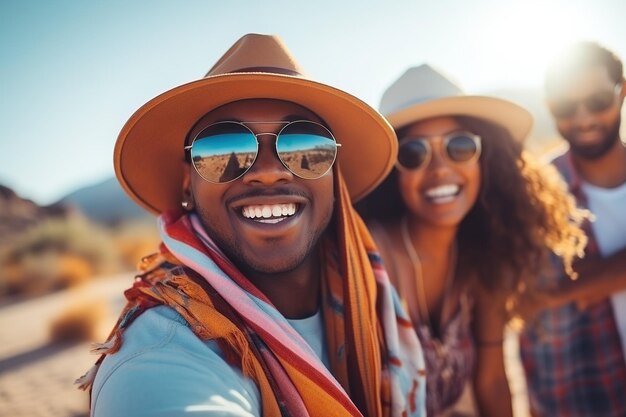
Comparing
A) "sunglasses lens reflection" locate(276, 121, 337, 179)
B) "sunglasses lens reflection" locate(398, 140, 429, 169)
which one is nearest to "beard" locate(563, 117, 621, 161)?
"sunglasses lens reflection" locate(398, 140, 429, 169)

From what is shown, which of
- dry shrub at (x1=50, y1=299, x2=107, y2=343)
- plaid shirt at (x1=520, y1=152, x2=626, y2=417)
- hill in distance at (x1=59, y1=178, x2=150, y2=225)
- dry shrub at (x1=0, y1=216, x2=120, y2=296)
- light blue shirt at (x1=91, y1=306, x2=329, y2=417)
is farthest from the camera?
hill in distance at (x1=59, y1=178, x2=150, y2=225)

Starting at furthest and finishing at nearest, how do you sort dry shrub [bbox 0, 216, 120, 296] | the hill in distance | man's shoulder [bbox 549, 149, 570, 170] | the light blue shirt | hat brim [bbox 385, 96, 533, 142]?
the hill in distance → dry shrub [bbox 0, 216, 120, 296] → man's shoulder [bbox 549, 149, 570, 170] → hat brim [bbox 385, 96, 533, 142] → the light blue shirt

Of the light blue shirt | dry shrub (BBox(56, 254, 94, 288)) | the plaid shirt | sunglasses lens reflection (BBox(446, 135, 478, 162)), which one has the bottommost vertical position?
dry shrub (BBox(56, 254, 94, 288))

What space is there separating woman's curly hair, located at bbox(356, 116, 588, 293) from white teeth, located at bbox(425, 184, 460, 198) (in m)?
0.32

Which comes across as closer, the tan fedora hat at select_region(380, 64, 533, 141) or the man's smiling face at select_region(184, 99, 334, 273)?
the man's smiling face at select_region(184, 99, 334, 273)

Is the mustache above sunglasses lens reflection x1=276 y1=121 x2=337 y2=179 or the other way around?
the other way around

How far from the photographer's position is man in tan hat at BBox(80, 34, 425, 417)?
49.9 inches

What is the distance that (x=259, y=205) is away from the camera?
1.71 meters

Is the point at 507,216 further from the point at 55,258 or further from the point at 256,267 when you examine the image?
the point at 55,258

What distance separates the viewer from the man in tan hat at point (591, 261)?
3.05 meters

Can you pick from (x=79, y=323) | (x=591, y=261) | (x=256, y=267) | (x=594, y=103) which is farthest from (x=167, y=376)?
(x=79, y=323)

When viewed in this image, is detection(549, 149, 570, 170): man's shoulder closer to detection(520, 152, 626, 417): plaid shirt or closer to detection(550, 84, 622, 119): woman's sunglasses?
detection(520, 152, 626, 417): plaid shirt

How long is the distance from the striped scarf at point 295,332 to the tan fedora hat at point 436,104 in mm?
875

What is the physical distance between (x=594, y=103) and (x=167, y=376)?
3182 millimetres
